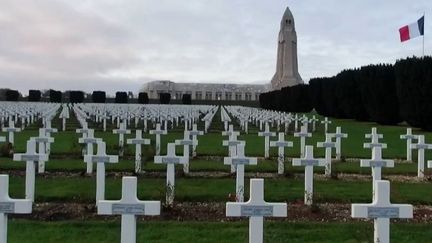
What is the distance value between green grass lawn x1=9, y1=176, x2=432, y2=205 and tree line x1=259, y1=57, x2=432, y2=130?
14430 millimetres

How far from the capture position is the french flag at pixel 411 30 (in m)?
27.9

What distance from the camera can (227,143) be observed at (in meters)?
10.8

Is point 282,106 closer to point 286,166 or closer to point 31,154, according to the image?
point 286,166

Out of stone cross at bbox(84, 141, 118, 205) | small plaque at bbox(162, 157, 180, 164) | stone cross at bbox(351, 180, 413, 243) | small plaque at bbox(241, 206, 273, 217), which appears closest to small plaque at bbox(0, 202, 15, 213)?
small plaque at bbox(241, 206, 273, 217)

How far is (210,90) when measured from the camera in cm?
10369

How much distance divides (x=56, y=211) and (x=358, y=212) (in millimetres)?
4047

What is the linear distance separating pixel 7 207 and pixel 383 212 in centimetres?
273

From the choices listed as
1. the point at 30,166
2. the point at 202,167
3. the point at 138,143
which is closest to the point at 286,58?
the point at 202,167

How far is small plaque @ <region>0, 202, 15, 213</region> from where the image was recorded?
4380 millimetres

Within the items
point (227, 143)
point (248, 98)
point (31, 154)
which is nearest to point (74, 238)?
point (31, 154)

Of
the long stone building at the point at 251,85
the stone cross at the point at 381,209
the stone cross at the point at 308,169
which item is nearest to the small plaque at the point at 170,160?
the stone cross at the point at 308,169

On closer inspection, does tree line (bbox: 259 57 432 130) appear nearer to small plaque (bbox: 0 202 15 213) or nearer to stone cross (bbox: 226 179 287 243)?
stone cross (bbox: 226 179 287 243)

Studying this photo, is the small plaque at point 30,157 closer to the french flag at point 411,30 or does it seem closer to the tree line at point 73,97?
the french flag at point 411,30

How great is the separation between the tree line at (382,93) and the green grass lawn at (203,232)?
1773cm
